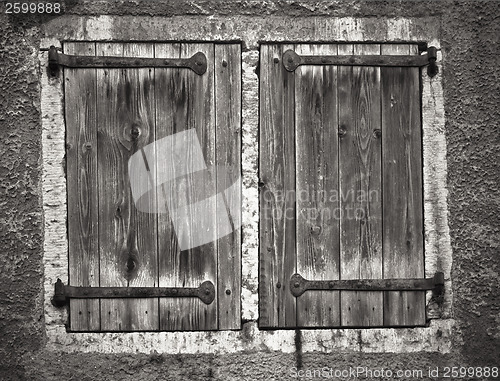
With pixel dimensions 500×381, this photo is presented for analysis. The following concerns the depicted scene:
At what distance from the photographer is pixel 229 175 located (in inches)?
127

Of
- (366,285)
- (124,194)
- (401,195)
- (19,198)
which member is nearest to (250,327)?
(366,285)

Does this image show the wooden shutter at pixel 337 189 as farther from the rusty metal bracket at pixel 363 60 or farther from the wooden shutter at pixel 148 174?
the wooden shutter at pixel 148 174

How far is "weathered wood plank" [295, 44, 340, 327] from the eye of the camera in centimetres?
325

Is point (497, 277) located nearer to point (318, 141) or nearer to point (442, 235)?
point (442, 235)

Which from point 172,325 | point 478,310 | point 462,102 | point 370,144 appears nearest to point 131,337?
point 172,325

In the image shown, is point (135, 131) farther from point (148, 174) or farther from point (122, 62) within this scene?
point (122, 62)

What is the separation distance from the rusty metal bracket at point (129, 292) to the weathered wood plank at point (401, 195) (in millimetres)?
969

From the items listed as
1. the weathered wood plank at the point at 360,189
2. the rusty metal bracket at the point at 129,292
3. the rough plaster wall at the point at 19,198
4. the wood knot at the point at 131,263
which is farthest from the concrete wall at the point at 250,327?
the wood knot at the point at 131,263

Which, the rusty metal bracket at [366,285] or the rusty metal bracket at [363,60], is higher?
the rusty metal bracket at [363,60]

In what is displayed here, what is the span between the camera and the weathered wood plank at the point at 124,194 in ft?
10.5

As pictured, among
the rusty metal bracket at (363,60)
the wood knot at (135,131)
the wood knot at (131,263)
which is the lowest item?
the wood knot at (131,263)

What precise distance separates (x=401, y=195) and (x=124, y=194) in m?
1.48

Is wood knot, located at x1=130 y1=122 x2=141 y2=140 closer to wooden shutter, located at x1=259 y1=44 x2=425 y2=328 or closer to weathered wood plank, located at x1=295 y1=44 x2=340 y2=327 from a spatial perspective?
→ wooden shutter, located at x1=259 y1=44 x2=425 y2=328

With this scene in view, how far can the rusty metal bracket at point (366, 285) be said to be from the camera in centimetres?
323
